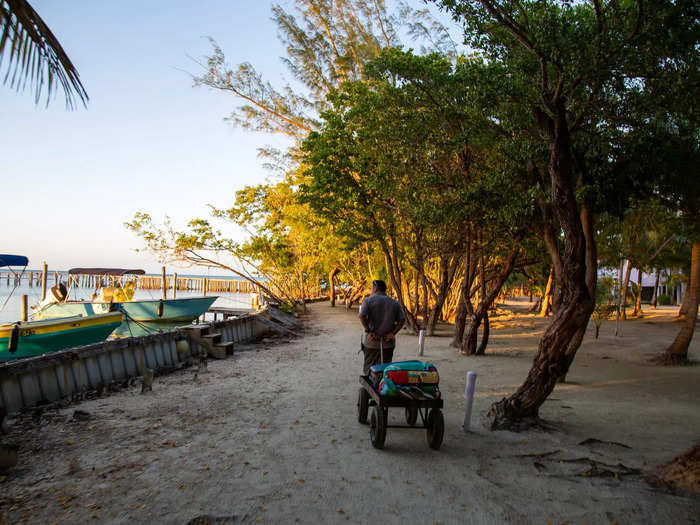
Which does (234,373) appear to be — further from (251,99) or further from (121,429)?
(251,99)

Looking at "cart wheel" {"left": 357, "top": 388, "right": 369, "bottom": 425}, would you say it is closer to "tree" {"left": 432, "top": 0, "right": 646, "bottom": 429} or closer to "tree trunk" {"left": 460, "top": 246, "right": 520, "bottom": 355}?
"tree" {"left": 432, "top": 0, "right": 646, "bottom": 429}

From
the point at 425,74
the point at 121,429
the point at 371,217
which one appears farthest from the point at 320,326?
the point at 121,429

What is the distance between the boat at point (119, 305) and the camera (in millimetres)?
20469

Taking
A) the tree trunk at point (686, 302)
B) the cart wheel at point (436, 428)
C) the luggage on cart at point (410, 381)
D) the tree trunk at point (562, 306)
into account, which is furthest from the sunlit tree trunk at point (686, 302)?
the luggage on cart at point (410, 381)

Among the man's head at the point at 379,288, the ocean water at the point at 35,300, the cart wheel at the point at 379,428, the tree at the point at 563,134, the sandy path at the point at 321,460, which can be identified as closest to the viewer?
the sandy path at the point at 321,460

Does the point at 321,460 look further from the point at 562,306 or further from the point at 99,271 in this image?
the point at 99,271

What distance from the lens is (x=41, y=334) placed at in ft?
41.7

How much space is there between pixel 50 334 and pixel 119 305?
25.1ft

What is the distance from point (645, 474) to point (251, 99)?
2347 cm

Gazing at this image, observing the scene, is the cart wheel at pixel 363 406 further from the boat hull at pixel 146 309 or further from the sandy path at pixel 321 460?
the boat hull at pixel 146 309

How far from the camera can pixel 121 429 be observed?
6.03 m

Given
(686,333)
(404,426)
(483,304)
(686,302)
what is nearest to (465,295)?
(483,304)

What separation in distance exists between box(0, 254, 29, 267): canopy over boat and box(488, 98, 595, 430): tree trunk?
13.7 metres

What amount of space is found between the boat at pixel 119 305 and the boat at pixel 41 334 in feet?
18.2
